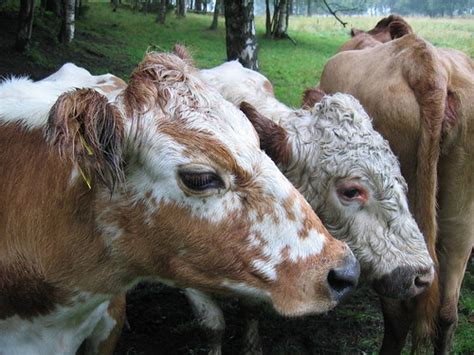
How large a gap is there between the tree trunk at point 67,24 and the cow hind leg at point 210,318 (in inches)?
516

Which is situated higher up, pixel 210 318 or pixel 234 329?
pixel 210 318

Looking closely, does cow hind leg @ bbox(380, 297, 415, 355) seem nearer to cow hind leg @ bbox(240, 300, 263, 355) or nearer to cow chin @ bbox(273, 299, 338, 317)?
cow hind leg @ bbox(240, 300, 263, 355)

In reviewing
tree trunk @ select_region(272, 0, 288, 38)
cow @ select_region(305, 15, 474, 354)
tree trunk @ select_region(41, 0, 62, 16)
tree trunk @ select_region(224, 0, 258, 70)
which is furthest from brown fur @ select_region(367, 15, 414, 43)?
tree trunk @ select_region(272, 0, 288, 38)

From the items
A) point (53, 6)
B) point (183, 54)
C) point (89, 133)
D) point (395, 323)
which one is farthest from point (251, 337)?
point (53, 6)

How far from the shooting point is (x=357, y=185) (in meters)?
3.57

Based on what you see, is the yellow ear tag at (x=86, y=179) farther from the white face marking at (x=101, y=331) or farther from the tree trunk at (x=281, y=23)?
the tree trunk at (x=281, y=23)

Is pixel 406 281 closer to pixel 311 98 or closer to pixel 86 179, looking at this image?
pixel 311 98

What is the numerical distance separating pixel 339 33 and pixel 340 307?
30.4m

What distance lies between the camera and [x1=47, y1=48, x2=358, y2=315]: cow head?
230 cm

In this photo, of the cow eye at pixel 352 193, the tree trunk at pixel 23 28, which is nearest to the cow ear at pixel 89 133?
the cow eye at pixel 352 193

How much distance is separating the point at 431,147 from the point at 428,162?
0.10 meters

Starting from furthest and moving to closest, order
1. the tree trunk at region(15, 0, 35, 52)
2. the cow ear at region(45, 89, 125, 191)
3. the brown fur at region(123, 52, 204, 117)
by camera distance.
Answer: the tree trunk at region(15, 0, 35, 52) → the brown fur at region(123, 52, 204, 117) → the cow ear at region(45, 89, 125, 191)

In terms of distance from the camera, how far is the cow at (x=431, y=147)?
3809 millimetres

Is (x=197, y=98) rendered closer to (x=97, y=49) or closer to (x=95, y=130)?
(x=95, y=130)
